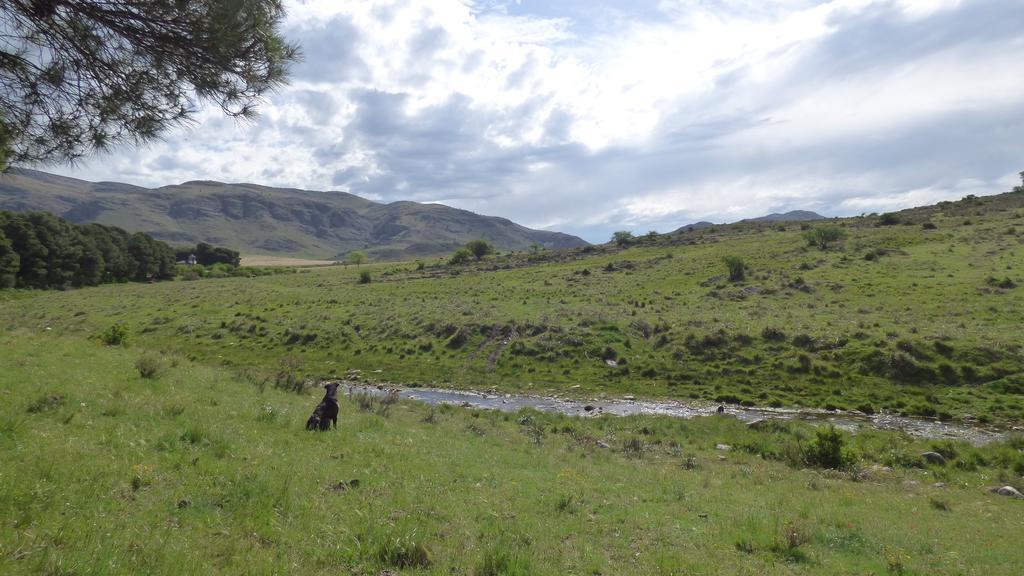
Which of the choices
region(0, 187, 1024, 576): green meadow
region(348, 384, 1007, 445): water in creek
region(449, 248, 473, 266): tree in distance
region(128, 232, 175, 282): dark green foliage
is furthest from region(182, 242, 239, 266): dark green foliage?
region(348, 384, 1007, 445): water in creek

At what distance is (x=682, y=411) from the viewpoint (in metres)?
29.2

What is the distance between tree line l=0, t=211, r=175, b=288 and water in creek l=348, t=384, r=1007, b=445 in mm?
77481

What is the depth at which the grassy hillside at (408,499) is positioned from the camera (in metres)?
7.00

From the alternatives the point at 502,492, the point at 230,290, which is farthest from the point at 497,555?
the point at 230,290

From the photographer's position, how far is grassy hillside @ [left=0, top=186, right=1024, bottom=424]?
1233 inches

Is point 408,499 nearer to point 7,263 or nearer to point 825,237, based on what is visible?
point 825,237

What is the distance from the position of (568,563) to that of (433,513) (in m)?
2.71

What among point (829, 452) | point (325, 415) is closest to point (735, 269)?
point (829, 452)

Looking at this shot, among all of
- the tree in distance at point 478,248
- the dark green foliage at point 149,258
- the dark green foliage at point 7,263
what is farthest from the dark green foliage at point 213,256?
the dark green foliage at point 7,263

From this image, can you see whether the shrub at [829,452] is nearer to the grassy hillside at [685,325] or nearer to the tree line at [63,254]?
the grassy hillside at [685,325]

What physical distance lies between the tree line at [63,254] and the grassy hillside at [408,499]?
81.2 meters

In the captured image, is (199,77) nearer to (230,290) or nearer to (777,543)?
(777,543)

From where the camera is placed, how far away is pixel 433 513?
367 inches

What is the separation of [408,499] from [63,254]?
343 ft
